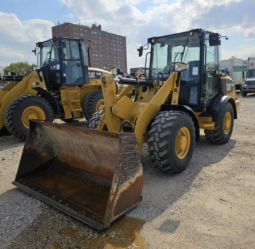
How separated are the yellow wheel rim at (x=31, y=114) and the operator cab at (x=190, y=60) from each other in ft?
10.8

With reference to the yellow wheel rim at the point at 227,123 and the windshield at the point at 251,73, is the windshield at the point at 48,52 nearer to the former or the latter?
the yellow wheel rim at the point at 227,123

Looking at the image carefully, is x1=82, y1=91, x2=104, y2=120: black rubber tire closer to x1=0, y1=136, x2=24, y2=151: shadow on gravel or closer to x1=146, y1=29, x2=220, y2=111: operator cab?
x1=0, y1=136, x2=24, y2=151: shadow on gravel

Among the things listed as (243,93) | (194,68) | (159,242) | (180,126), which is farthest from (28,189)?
(243,93)

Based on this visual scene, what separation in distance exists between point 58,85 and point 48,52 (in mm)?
1125

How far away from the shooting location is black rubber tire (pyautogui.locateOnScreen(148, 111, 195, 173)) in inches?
148

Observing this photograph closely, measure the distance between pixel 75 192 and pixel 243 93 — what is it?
1889 centimetres

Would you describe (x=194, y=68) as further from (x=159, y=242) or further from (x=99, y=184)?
(x=159, y=242)

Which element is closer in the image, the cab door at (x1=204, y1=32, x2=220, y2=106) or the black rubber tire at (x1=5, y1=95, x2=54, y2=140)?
the cab door at (x1=204, y1=32, x2=220, y2=106)

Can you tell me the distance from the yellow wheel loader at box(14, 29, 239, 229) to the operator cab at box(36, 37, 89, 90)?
3.45m

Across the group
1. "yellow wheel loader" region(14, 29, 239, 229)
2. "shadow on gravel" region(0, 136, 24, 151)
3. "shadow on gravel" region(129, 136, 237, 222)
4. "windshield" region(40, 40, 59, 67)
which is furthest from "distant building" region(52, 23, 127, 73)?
"shadow on gravel" region(129, 136, 237, 222)

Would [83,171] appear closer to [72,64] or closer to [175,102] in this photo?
[175,102]

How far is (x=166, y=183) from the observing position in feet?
12.8

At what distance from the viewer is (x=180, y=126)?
13.1 ft

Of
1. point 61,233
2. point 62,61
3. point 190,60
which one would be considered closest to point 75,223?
point 61,233
